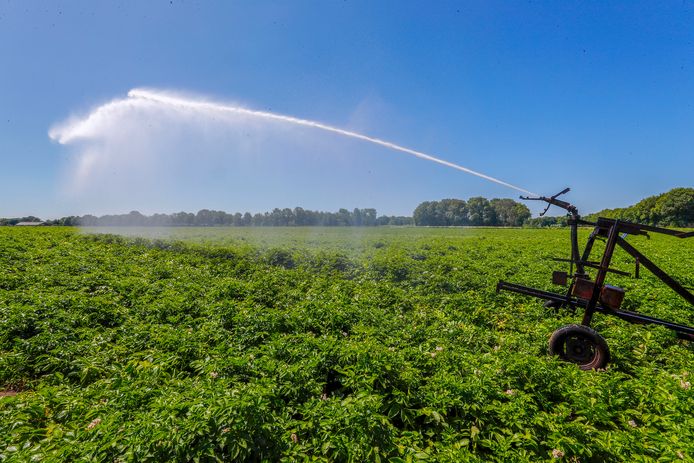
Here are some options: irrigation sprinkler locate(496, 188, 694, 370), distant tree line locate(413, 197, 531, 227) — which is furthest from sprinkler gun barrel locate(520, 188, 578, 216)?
distant tree line locate(413, 197, 531, 227)

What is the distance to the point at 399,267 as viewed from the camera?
13469 millimetres

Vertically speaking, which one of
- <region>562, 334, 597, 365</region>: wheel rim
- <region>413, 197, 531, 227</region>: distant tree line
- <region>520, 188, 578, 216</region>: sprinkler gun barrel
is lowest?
<region>562, 334, 597, 365</region>: wheel rim

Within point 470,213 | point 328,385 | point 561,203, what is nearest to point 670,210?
point 470,213

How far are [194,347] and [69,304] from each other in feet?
16.5

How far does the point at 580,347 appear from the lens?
18.7ft

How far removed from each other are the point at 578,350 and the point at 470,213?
99494 mm

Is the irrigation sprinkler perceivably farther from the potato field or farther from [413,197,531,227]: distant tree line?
[413,197,531,227]: distant tree line

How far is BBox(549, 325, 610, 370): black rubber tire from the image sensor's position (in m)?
5.32

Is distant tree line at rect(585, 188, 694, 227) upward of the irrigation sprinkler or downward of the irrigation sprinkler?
upward

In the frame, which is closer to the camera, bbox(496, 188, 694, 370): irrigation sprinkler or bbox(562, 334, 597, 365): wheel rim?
bbox(496, 188, 694, 370): irrigation sprinkler

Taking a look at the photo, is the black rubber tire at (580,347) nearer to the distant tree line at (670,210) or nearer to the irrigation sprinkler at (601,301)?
the irrigation sprinkler at (601,301)

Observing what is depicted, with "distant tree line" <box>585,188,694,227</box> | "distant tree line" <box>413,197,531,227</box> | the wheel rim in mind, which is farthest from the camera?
"distant tree line" <box>413,197,531,227</box>

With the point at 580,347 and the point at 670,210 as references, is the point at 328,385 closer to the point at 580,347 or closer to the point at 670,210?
the point at 580,347

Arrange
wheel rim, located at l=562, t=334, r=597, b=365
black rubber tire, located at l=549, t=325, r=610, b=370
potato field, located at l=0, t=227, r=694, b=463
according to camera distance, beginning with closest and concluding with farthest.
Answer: potato field, located at l=0, t=227, r=694, b=463
black rubber tire, located at l=549, t=325, r=610, b=370
wheel rim, located at l=562, t=334, r=597, b=365
